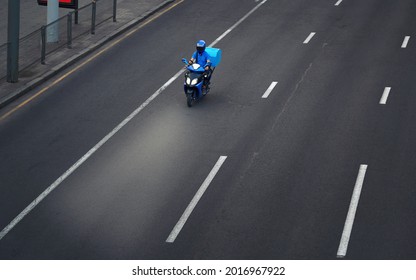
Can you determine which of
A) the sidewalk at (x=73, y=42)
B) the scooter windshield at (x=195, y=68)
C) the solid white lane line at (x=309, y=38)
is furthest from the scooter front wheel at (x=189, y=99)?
the solid white lane line at (x=309, y=38)

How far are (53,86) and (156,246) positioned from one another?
39.0 feet

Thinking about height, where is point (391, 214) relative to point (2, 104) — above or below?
above

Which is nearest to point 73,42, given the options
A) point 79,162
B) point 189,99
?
point 189,99

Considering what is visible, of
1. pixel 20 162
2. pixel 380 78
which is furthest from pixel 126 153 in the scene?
pixel 380 78

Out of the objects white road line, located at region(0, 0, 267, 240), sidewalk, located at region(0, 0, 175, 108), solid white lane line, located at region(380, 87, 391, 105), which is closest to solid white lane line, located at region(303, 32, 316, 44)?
white road line, located at region(0, 0, 267, 240)

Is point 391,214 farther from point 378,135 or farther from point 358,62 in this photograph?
point 358,62

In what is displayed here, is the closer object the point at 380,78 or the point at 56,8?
the point at 380,78

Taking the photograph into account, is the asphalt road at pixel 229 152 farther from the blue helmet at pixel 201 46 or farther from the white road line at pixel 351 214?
the blue helmet at pixel 201 46

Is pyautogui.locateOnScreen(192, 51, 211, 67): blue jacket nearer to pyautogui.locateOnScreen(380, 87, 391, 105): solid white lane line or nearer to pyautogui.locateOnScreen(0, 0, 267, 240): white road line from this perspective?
pyautogui.locateOnScreen(0, 0, 267, 240): white road line

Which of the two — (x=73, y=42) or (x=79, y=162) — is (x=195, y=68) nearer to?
(x=79, y=162)

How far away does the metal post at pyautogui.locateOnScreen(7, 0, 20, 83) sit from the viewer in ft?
93.8

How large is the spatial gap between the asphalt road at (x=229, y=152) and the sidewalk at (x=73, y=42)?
2.44ft

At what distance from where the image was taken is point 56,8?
33.3m

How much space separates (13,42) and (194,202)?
10.9 metres
